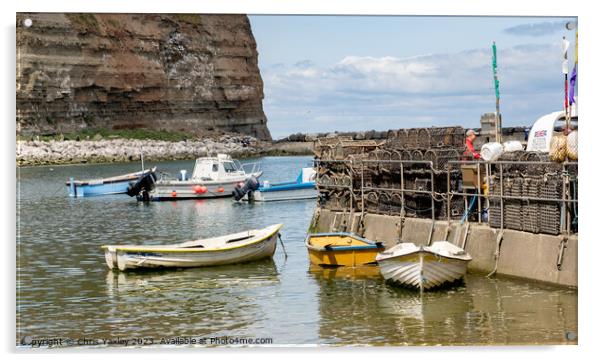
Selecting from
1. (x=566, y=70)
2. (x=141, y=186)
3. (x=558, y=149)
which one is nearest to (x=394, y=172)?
(x=558, y=149)

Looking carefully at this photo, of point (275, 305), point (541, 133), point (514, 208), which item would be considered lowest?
point (275, 305)

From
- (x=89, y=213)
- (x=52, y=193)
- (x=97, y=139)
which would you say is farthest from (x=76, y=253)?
(x=97, y=139)

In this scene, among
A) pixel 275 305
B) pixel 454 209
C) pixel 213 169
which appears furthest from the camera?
pixel 213 169

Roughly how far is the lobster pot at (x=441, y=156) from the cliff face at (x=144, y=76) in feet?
267

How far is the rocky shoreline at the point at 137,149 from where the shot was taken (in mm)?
93700

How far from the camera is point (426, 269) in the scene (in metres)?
16.9

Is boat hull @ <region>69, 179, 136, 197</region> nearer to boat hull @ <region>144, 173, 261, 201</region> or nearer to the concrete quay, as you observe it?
boat hull @ <region>144, 173, 261, 201</region>

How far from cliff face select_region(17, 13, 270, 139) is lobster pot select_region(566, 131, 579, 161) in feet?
283

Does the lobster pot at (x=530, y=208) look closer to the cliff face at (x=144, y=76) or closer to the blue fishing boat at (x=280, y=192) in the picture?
the blue fishing boat at (x=280, y=192)

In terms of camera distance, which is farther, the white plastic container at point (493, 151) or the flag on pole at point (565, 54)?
the white plastic container at point (493, 151)

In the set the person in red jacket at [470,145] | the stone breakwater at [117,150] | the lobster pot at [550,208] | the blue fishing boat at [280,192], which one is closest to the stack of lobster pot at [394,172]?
the person in red jacket at [470,145]

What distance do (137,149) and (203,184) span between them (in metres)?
57.2

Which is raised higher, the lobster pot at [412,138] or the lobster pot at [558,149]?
the lobster pot at [412,138]

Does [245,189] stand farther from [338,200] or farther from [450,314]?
[450,314]
